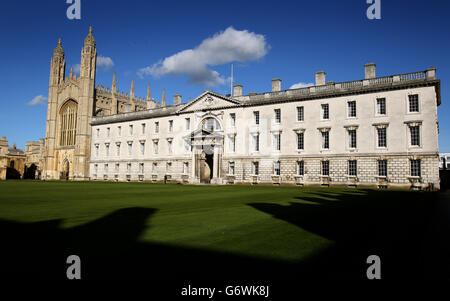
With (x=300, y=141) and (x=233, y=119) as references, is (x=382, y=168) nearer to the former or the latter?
(x=300, y=141)

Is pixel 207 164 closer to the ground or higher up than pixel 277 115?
closer to the ground

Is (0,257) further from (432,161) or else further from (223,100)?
(223,100)

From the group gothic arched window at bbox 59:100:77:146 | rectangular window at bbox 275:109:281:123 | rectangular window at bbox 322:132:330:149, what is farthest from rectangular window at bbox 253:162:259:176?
gothic arched window at bbox 59:100:77:146

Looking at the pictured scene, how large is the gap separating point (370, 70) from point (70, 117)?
187 feet

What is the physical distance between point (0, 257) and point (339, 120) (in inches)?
1328

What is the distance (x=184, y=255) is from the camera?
17.4ft

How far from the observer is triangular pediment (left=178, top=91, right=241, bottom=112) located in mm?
41406

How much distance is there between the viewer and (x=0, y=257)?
16.9 feet

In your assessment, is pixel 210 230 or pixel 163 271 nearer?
pixel 163 271

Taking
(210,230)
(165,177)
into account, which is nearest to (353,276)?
(210,230)

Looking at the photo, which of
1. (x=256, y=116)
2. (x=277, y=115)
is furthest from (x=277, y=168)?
(x=256, y=116)

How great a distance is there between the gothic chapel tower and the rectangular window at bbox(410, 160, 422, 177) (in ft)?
173

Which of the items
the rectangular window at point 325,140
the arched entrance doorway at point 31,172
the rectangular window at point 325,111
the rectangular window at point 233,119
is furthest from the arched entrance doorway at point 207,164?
the arched entrance doorway at point 31,172

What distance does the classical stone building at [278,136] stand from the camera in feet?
98.9
